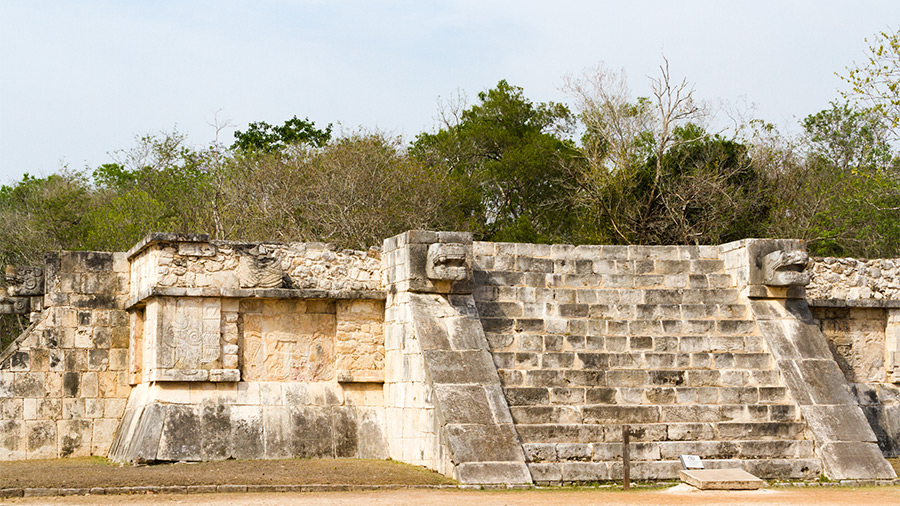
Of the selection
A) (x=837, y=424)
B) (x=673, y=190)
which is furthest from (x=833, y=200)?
(x=837, y=424)

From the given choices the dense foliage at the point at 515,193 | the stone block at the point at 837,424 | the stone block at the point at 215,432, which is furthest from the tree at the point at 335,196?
the stone block at the point at 837,424

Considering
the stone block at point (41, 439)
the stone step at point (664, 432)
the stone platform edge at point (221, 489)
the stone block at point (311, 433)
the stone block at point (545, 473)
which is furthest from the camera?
the stone block at point (41, 439)

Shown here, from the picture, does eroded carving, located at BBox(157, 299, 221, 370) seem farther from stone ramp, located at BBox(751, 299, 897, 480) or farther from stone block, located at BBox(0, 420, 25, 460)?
stone ramp, located at BBox(751, 299, 897, 480)

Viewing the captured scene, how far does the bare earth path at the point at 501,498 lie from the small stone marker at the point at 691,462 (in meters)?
0.32

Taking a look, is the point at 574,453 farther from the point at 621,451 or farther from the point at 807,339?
the point at 807,339

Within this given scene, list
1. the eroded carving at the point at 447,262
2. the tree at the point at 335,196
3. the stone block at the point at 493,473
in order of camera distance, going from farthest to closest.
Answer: the tree at the point at 335,196
the eroded carving at the point at 447,262
the stone block at the point at 493,473

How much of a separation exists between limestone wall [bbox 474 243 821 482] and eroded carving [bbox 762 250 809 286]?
1.64 ft

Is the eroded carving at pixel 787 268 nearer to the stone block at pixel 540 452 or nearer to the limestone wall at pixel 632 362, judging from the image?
the limestone wall at pixel 632 362

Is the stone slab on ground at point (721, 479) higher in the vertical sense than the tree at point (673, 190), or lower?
lower

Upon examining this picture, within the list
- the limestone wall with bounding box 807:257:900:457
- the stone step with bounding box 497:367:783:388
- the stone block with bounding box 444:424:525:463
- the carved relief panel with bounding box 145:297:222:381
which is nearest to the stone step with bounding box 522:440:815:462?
the stone block with bounding box 444:424:525:463

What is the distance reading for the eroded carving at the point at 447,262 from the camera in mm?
10805

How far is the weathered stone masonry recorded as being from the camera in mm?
10258

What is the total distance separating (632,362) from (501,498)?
2.88 meters

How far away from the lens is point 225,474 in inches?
386
